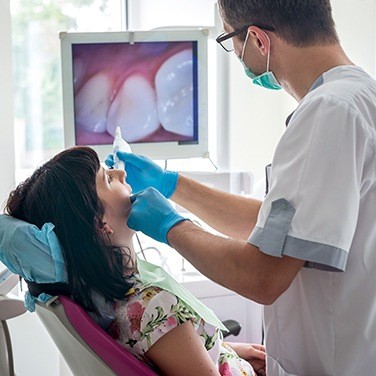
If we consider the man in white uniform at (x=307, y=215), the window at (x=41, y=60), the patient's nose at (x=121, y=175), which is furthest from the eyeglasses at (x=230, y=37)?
the window at (x=41, y=60)

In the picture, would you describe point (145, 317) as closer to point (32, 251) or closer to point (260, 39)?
point (32, 251)

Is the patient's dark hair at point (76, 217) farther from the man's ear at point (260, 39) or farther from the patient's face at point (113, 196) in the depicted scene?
the man's ear at point (260, 39)

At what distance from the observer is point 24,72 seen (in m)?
3.15

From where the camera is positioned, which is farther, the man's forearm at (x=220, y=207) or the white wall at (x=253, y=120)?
the white wall at (x=253, y=120)

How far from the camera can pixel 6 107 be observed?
2.44 metres

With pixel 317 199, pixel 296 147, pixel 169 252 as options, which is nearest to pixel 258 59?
pixel 296 147

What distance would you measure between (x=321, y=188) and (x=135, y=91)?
1299 millimetres

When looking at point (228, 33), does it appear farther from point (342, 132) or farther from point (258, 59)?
point (342, 132)

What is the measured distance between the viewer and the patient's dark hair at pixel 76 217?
1548 millimetres

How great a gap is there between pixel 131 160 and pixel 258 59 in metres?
0.53

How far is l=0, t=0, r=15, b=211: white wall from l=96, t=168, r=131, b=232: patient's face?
2.75ft

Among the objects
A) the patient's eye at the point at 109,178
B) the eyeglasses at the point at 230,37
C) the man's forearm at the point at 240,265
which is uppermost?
the eyeglasses at the point at 230,37

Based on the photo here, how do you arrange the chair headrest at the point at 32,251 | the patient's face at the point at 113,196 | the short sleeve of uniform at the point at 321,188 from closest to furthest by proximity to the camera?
1. the short sleeve of uniform at the point at 321,188
2. the chair headrest at the point at 32,251
3. the patient's face at the point at 113,196

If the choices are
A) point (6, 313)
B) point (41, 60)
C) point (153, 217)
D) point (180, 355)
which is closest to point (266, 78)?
point (153, 217)
